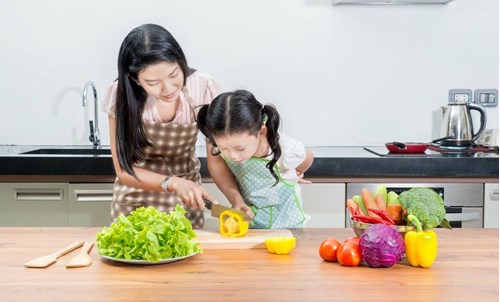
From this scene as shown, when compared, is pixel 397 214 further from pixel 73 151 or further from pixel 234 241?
pixel 73 151

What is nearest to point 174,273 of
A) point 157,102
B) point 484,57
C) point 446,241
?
point 446,241

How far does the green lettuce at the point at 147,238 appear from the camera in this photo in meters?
1.51

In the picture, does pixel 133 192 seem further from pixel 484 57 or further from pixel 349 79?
pixel 484 57

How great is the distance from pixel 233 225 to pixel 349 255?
1.25ft

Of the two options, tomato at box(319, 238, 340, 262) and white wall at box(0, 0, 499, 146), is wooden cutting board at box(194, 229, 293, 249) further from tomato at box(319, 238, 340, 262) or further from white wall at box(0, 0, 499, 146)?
white wall at box(0, 0, 499, 146)

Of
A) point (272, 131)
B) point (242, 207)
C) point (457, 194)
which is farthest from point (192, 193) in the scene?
point (457, 194)

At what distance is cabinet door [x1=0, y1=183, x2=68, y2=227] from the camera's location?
9.02 feet

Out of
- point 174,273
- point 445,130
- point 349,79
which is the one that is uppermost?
point 349,79

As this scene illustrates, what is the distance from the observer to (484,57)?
3330 millimetres

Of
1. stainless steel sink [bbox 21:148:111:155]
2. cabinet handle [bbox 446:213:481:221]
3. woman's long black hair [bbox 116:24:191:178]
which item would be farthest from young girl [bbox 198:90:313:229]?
stainless steel sink [bbox 21:148:111:155]

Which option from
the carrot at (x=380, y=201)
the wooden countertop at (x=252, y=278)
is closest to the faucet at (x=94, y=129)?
the wooden countertop at (x=252, y=278)

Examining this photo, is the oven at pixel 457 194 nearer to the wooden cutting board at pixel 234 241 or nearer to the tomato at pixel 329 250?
the wooden cutting board at pixel 234 241

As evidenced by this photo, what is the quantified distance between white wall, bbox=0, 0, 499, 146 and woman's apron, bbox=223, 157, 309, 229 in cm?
111

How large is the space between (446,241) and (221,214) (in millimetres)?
603
